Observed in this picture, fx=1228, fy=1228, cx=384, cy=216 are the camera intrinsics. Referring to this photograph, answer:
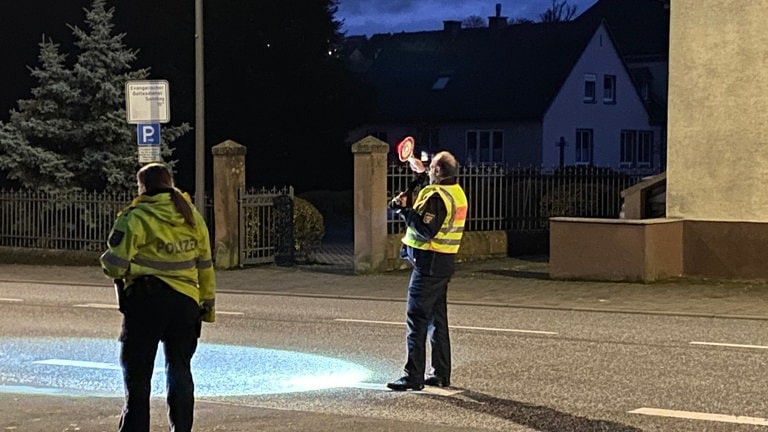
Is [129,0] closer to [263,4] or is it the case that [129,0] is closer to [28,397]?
[263,4]

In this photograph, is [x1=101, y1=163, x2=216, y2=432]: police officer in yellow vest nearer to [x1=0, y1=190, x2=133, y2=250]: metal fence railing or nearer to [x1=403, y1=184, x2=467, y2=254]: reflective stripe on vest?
[x1=403, y1=184, x2=467, y2=254]: reflective stripe on vest

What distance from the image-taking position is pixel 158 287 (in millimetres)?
6785

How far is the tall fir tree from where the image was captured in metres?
24.0

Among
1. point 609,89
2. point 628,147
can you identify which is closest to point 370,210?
point 609,89

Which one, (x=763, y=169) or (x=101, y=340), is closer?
(x=101, y=340)

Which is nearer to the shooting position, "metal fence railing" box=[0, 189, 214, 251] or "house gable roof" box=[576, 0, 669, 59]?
"metal fence railing" box=[0, 189, 214, 251]

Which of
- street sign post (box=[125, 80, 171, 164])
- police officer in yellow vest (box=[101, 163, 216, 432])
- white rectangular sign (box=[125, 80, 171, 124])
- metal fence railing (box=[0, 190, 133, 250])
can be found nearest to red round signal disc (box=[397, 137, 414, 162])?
police officer in yellow vest (box=[101, 163, 216, 432])

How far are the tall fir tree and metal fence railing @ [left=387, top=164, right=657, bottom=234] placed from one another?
636cm

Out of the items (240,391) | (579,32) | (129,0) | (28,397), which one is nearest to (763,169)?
(240,391)

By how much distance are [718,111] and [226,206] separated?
26.4 feet

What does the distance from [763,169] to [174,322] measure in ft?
41.3

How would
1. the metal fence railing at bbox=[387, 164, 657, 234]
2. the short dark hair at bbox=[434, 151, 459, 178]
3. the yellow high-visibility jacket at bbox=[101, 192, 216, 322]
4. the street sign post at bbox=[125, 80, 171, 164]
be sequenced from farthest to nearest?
the metal fence railing at bbox=[387, 164, 657, 234] < the street sign post at bbox=[125, 80, 171, 164] < the short dark hair at bbox=[434, 151, 459, 178] < the yellow high-visibility jacket at bbox=[101, 192, 216, 322]

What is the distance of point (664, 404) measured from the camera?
Answer: 340 inches

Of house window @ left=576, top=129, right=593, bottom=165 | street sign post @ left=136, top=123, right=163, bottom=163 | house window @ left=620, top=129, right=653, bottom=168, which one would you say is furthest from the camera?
house window @ left=620, top=129, right=653, bottom=168
